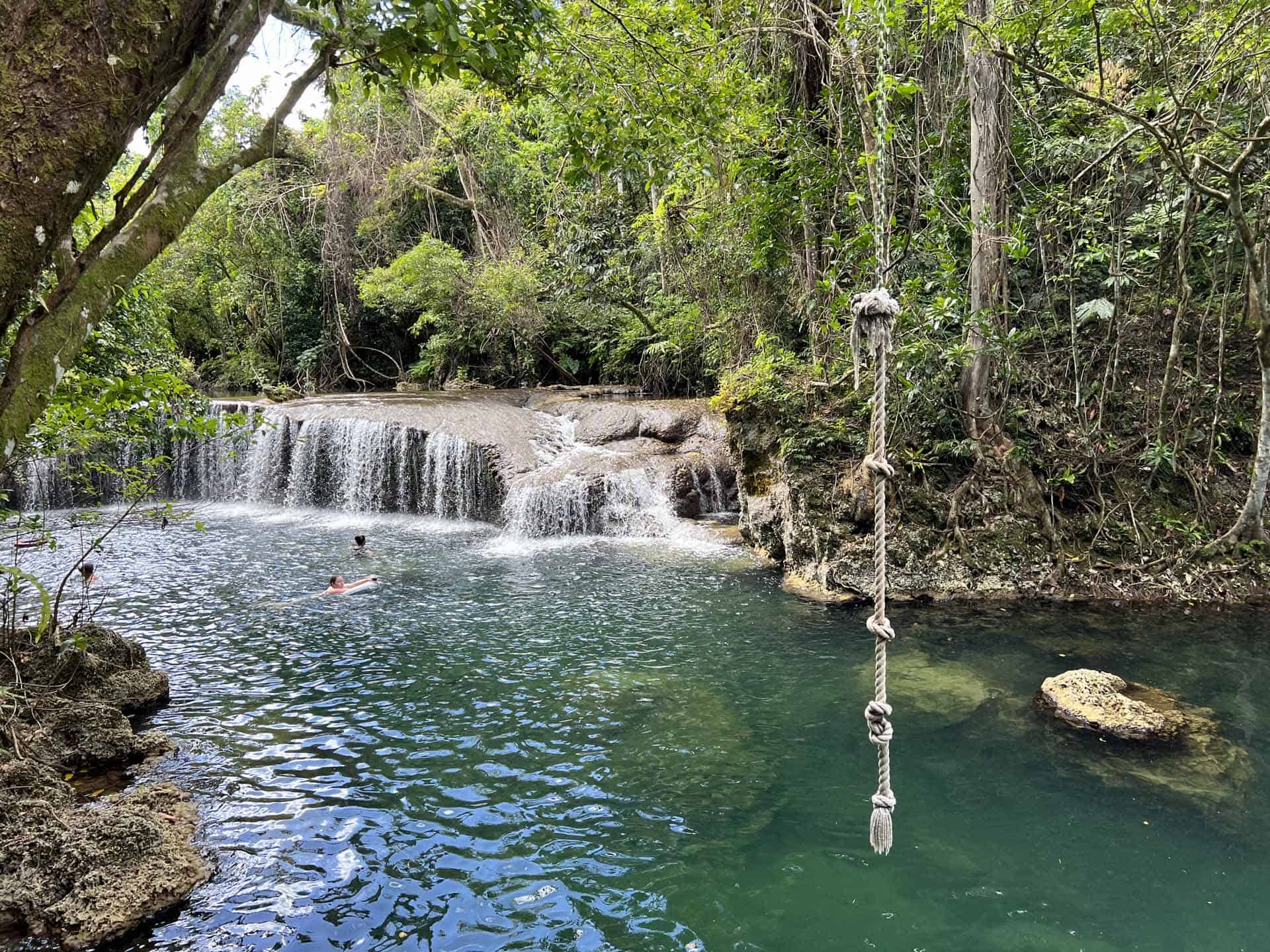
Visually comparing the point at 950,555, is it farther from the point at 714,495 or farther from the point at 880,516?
the point at 880,516

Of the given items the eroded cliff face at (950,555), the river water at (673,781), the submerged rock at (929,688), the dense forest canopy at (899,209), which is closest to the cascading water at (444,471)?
the dense forest canopy at (899,209)

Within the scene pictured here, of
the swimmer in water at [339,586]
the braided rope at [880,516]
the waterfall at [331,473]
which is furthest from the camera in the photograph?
the waterfall at [331,473]

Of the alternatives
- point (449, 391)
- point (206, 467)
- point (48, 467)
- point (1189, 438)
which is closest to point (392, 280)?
point (449, 391)

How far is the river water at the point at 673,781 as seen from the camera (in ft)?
11.4

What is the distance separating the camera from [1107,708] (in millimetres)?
5262

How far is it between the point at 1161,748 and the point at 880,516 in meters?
4.15

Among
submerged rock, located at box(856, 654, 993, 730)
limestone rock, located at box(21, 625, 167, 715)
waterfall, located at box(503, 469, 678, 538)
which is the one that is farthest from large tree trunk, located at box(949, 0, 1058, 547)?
limestone rock, located at box(21, 625, 167, 715)

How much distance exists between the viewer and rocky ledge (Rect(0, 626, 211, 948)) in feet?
11.0

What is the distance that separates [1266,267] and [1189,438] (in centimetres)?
200

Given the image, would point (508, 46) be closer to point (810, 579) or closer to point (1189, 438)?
point (810, 579)

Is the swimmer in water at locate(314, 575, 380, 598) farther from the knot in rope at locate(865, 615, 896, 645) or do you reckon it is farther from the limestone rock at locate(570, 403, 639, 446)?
the knot in rope at locate(865, 615, 896, 645)

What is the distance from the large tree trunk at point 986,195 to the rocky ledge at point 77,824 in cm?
840

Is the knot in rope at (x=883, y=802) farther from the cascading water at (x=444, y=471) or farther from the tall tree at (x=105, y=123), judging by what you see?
the cascading water at (x=444, y=471)

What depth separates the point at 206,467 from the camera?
15945mm
